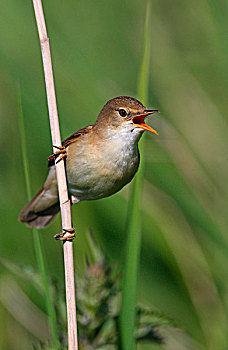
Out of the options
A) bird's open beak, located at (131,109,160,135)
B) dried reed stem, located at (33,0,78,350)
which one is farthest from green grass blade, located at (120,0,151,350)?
bird's open beak, located at (131,109,160,135)

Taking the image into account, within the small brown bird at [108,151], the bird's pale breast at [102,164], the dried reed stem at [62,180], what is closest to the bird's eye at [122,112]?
the small brown bird at [108,151]

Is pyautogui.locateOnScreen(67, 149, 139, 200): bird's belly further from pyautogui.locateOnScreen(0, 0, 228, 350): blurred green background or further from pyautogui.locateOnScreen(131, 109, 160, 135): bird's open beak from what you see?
pyautogui.locateOnScreen(0, 0, 228, 350): blurred green background

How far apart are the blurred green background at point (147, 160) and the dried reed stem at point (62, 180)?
19.3 inches

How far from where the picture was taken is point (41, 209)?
8.37 ft

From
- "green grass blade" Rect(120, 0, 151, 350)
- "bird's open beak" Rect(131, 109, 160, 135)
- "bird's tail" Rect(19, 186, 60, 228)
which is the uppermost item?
"bird's tail" Rect(19, 186, 60, 228)

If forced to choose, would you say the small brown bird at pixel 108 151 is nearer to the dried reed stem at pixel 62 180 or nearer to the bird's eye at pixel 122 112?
the bird's eye at pixel 122 112

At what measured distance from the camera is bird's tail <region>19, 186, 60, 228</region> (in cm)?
248

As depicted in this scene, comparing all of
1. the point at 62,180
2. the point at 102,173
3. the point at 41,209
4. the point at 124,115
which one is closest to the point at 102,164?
the point at 102,173

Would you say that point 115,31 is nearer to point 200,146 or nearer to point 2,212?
point 200,146

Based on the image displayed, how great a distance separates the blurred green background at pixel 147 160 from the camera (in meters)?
2.35

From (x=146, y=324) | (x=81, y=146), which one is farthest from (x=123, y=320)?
(x=81, y=146)

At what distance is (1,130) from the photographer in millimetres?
2740

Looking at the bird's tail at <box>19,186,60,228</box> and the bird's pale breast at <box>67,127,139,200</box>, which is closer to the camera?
the bird's pale breast at <box>67,127,139,200</box>

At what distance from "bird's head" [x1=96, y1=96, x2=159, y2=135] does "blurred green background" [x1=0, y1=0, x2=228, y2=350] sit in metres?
0.34
